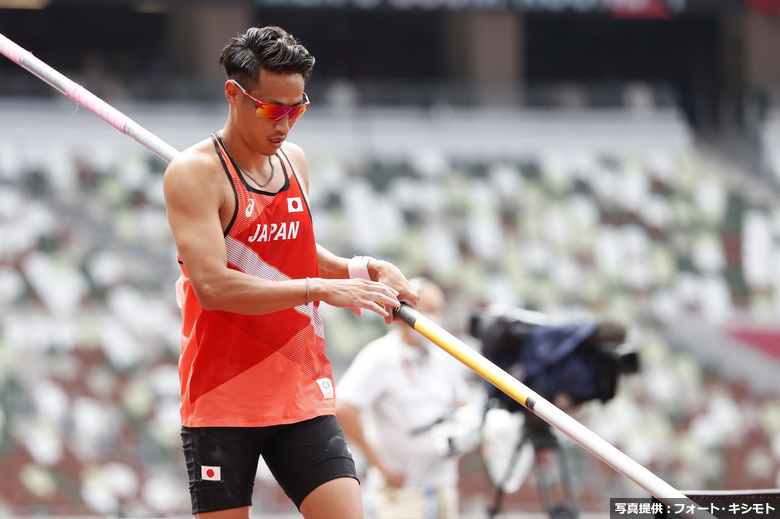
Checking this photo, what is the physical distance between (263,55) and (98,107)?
95 centimetres

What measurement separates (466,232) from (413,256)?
1145 millimetres

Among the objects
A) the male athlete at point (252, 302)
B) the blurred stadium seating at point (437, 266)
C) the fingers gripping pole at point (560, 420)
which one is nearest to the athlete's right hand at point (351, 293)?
the male athlete at point (252, 302)

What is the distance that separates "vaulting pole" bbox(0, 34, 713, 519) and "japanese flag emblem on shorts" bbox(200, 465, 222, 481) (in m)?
0.73

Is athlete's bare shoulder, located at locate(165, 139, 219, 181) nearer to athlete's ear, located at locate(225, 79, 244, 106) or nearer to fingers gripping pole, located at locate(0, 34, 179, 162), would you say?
athlete's ear, located at locate(225, 79, 244, 106)

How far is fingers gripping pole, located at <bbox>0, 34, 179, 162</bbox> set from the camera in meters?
3.71

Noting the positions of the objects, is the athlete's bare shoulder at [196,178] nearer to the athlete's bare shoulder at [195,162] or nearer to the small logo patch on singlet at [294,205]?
the athlete's bare shoulder at [195,162]

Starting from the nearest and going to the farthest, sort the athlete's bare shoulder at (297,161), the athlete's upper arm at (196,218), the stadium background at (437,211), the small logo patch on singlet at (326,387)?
the athlete's upper arm at (196,218) → the small logo patch on singlet at (326,387) → the athlete's bare shoulder at (297,161) → the stadium background at (437,211)

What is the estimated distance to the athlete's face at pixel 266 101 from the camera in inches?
126

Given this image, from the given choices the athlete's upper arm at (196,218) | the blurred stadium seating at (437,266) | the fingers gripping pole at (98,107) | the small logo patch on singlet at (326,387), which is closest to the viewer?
the athlete's upper arm at (196,218)

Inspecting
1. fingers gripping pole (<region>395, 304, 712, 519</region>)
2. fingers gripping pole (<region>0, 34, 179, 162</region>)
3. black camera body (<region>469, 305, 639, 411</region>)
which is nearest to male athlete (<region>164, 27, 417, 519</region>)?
fingers gripping pole (<region>395, 304, 712, 519</region>)

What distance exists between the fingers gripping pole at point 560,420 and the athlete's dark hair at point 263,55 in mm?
824

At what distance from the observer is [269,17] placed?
20.8 m

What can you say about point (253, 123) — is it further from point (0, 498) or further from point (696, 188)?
point (696, 188)

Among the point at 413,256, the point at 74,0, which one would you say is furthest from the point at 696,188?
the point at 74,0
